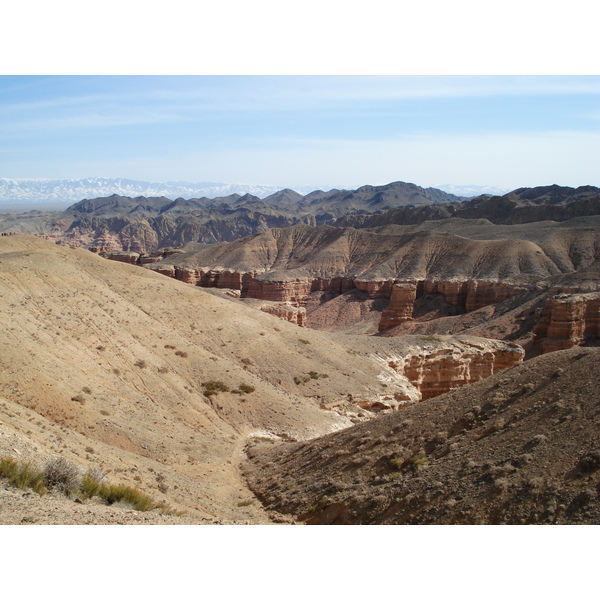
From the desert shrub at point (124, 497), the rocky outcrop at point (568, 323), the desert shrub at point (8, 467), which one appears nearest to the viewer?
the desert shrub at point (8, 467)

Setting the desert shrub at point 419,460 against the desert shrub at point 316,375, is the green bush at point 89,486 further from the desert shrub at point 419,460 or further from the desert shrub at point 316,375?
the desert shrub at point 316,375

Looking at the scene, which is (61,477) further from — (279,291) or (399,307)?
(279,291)

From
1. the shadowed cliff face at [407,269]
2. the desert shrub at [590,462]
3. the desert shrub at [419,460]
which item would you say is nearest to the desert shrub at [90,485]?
the desert shrub at [419,460]

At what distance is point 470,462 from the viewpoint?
11.7 meters

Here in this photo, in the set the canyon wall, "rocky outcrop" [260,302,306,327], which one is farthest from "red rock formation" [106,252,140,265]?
"rocky outcrop" [260,302,306,327]

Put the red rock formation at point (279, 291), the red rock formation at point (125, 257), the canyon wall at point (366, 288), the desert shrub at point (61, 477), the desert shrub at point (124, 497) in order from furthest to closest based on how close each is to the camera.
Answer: the red rock formation at point (125, 257)
the red rock formation at point (279, 291)
the canyon wall at point (366, 288)
the desert shrub at point (124, 497)
the desert shrub at point (61, 477)

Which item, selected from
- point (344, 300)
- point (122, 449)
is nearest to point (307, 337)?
point (122, 449)

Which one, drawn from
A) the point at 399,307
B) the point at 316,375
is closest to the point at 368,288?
the point at 399,307

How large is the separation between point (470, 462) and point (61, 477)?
8.31 metres

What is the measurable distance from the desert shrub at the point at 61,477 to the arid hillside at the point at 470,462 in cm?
542

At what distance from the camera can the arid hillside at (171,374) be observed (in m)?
16.1

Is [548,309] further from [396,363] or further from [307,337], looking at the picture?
[307,337]

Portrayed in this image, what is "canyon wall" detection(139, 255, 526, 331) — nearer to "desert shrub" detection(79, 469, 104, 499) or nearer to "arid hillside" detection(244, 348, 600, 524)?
"arid hillside" detection(244, 348, 600, 524)

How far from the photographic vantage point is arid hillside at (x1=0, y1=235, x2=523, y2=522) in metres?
16.1
